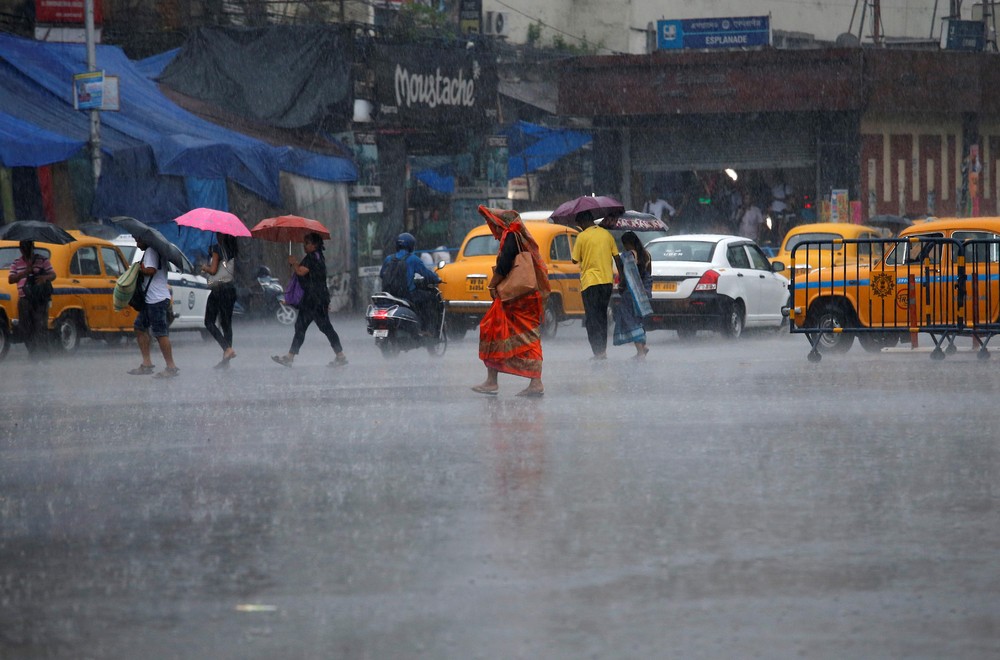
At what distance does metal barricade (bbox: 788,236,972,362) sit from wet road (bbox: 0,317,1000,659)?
11.9 ft

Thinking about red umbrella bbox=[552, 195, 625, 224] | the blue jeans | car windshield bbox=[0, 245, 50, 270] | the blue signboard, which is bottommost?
the blue jeans

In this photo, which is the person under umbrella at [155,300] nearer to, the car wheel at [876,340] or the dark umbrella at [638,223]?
the dark umbrella at [638,223]

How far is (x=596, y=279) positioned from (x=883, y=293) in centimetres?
316

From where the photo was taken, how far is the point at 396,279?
20281 millimetres

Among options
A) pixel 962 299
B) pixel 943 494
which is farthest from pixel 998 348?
pixel 943 494

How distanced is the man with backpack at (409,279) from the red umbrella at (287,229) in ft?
3.33

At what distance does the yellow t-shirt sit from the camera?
750 inches

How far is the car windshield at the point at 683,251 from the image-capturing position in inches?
922

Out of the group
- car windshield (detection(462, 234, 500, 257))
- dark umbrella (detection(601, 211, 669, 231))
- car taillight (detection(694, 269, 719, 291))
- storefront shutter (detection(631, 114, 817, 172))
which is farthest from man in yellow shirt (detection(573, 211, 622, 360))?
storefront shutter (detection(631, 114, 817, 172))

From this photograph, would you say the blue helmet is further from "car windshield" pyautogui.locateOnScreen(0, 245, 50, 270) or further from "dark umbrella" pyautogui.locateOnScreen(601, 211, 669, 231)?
"car windshield" pyautogui.locateOnScreen(0, 245, 50, 270)

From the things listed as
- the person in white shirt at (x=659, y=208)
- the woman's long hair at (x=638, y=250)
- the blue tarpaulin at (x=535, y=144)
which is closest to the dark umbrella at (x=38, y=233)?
the woman's long hair at (x=638, y=250)

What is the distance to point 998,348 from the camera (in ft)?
67.1

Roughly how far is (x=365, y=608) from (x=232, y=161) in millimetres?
22554

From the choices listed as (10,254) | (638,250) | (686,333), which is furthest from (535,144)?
(638,250)
